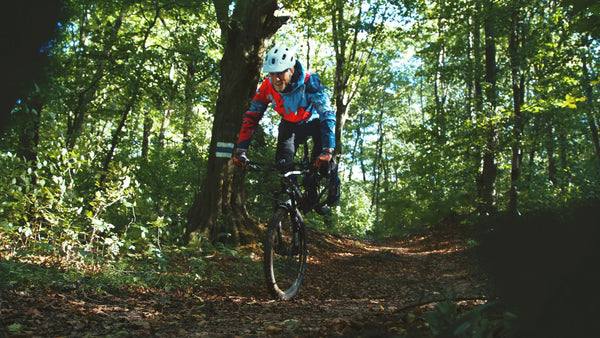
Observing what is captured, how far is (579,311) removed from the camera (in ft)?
2.65

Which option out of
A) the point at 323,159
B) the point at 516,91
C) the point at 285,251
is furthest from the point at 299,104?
the point at 516,91

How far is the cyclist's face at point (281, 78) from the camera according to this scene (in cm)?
451

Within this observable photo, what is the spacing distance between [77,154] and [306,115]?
263 centimetres

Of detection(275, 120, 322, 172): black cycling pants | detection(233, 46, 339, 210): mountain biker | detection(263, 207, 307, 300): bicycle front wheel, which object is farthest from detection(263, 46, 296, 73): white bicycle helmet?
detection(263, 207, 307, 300): bicycle front wheel

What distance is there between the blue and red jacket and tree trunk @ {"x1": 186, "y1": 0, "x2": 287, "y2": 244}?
79.8 inches

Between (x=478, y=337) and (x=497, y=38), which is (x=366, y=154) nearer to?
(x=497, y=38)

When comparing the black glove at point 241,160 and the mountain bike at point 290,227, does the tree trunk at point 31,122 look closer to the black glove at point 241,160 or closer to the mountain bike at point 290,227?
the black glove at point 241,160

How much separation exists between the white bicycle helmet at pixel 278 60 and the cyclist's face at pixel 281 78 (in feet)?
0.43

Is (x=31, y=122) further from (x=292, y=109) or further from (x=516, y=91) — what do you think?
(x=516, y=91)

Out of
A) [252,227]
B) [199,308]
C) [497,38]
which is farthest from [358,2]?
[199,308]

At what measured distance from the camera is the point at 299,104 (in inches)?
189

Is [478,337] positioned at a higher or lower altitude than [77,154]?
lower

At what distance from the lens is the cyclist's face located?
4.51 meters

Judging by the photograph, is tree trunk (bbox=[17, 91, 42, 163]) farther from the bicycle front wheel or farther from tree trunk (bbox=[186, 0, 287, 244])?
tree trunk (bbox=[186, 0, 287, 244])
